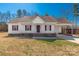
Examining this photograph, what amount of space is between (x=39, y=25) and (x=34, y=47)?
1.67ft

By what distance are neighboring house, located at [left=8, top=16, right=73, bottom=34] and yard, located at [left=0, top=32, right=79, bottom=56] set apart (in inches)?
8.2

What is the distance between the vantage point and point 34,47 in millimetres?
10422

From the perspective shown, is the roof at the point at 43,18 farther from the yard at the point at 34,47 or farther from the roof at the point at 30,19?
the yard at the point at 34,47

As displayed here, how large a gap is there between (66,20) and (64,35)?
34 cm

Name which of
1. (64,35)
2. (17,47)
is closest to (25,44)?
(17,47)

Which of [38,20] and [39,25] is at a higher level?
[38,20]

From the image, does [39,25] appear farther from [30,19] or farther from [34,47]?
[34,47]

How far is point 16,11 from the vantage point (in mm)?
10406

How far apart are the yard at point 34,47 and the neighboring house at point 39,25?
0.69 feet

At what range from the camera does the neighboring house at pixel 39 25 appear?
10461 mm

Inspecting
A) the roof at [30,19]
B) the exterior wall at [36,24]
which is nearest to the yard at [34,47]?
the exterior wall at [36,24]

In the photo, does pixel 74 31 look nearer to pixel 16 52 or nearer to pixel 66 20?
pixel 66 20

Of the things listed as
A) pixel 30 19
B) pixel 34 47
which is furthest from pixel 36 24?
pixel 34 47

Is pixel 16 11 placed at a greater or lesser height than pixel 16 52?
greater
